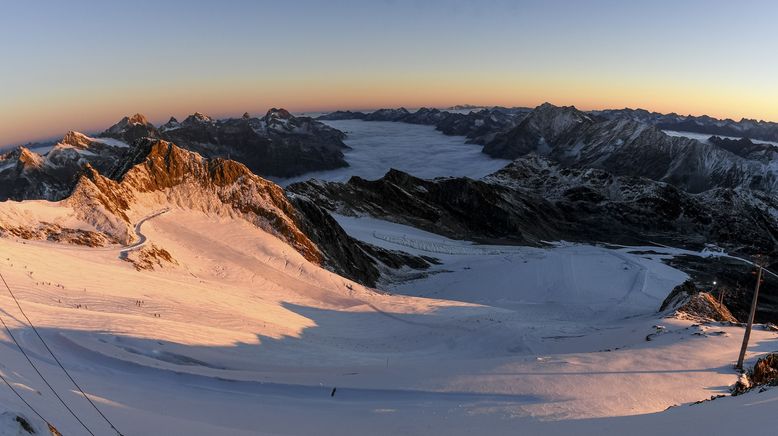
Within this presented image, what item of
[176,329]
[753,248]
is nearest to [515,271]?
[176,329]

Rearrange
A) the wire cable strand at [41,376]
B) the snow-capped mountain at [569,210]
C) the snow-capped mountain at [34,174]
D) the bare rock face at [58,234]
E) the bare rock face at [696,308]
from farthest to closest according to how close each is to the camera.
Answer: the snow-capped mountain at [34,174], the snow-capped mountain at [569,210], the bare rock face at [58,234], the bare rock face at [696,308], the wire cable strand at [41,376]

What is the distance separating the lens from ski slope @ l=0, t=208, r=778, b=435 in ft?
44.1

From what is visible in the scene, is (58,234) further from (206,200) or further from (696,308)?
(696,308)

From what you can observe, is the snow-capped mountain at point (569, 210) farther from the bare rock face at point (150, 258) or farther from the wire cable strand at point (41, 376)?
the wire cable strand at point (41, 376)

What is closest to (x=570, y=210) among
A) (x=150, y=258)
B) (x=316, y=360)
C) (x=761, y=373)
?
(x=150, y=258)

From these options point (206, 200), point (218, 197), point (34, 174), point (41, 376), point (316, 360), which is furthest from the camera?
point (34, 174)

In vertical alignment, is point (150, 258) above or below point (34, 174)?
above

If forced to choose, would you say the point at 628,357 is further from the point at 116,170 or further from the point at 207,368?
the point at 116,170

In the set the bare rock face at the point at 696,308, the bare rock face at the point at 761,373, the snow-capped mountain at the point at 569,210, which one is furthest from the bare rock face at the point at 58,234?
the snow-capped mountain at the point at 569,210

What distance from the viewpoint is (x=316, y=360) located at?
2242 centimetres

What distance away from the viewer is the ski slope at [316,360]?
1344 cm

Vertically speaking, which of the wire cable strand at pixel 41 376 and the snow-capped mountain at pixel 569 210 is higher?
the wire cable strand at pixel 41 376

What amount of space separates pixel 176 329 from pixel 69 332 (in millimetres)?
4246

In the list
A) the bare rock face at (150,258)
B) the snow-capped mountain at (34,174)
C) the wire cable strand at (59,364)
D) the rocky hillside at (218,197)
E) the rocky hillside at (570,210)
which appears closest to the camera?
the wire cable strand at (59,364)
